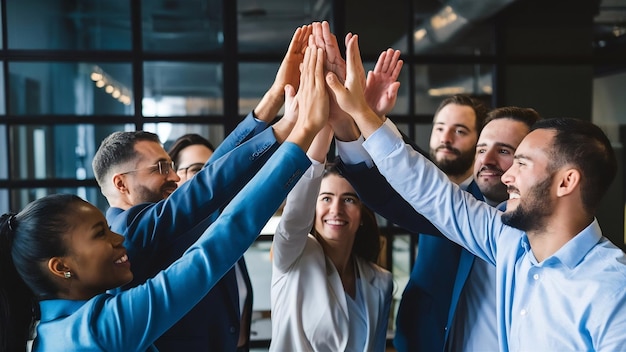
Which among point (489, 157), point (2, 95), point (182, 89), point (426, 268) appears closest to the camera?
point (426, 268)

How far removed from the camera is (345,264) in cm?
197

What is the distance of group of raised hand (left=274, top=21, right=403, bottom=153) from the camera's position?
136cm

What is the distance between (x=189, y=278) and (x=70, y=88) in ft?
11.0

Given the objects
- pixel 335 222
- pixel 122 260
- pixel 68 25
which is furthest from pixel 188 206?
pixel 68 25

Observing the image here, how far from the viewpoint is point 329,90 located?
5.06 feet

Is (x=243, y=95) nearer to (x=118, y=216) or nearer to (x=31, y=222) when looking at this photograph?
(x=118, y=216)

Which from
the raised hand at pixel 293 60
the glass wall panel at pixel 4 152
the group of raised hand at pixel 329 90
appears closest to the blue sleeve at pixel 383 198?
the group of raised hand at pixel 329 90

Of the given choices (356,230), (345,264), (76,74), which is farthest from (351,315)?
(76,74)

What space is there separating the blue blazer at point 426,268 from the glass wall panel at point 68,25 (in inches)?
115

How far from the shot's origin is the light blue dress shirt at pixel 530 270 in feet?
3.77

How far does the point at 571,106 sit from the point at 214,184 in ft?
12.0

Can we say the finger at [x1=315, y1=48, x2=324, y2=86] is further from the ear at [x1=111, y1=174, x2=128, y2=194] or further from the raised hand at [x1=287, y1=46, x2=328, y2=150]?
the ear at [x1=111, y1=174, x2=128, y2=194]

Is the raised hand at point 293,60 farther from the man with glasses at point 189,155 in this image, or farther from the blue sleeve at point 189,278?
the man with glasses at point 189,155

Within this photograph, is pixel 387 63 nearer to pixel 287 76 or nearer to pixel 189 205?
pixel 287 76
